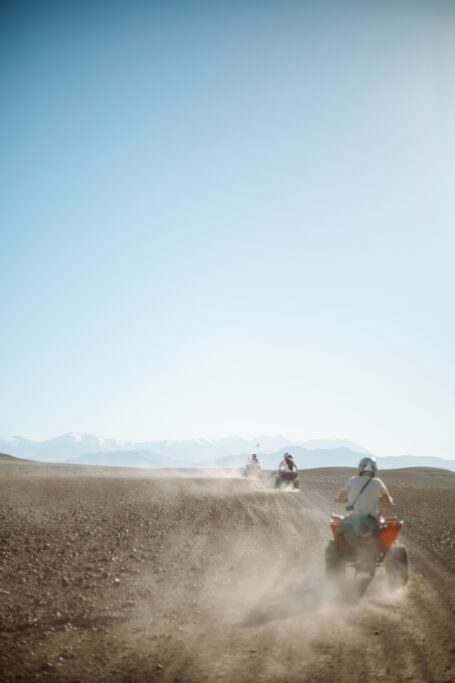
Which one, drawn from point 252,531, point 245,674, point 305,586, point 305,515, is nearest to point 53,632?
point 245,674

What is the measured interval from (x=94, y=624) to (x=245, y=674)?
2.83m

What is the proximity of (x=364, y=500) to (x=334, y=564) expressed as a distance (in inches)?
50.5

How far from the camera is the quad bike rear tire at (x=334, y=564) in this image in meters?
9.54

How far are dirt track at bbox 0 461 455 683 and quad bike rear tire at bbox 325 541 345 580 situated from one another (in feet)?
0.78

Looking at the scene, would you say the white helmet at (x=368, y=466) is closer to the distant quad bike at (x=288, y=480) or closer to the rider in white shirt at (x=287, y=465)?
the rider in white shirt at (x=287, y=465)

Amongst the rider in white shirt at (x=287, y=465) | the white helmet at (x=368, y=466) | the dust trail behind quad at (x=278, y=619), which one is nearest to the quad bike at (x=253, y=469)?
the rider in white shirt at (x=287, y=465)

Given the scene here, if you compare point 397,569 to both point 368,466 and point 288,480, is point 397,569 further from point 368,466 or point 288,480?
point 288,480

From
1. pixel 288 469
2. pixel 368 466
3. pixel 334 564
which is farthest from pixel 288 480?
pixel 334 564

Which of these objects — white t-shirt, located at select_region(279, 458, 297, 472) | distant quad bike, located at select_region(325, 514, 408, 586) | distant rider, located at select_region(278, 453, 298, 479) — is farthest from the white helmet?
white t-shirt, located at select_region(279, 458, 297, 472)

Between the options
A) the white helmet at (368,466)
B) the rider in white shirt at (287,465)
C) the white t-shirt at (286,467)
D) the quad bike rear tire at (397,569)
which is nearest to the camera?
the quad bike rear tire at (397,569)

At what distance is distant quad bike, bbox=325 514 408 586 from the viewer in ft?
30.5

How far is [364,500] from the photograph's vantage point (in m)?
9.79

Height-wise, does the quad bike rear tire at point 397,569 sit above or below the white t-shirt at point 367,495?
below

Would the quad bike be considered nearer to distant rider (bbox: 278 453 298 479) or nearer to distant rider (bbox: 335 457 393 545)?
distant rider (bbox: 278 453 298 479)
